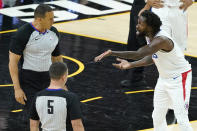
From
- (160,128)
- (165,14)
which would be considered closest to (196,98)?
(165,14)

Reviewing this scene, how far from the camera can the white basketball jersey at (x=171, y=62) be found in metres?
7.45

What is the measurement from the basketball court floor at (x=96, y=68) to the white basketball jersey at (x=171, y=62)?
4.67 feet

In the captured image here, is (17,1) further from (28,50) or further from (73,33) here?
(28,50)

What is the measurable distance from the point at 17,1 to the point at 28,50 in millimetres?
10344

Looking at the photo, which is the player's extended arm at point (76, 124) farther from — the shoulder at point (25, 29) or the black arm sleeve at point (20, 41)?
the shoulder at point (25, 29)

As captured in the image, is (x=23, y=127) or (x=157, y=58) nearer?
(x=157, y=58)

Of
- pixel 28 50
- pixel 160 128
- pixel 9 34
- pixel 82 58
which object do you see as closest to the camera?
pixel 28 50

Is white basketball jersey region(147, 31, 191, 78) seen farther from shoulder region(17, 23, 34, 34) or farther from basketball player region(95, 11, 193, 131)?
shoulder region(17, 23, 34, 34)

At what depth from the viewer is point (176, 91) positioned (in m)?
7.51

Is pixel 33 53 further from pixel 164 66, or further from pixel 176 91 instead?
pixel 176 91

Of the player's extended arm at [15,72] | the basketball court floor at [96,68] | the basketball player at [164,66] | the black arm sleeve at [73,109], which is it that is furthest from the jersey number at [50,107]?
the basketball court floor at [96,68]

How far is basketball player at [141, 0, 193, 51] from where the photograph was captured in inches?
363

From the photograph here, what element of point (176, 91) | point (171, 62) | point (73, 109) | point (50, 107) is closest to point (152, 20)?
point (171, 62)

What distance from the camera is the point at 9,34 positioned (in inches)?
541
